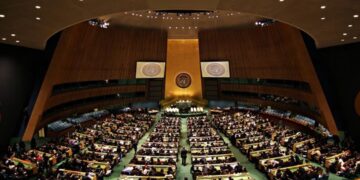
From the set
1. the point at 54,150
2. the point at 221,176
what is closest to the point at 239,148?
the point at 221,176

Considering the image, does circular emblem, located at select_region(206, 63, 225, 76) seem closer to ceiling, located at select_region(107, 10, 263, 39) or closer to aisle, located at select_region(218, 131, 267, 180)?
ceiling, located at select_region(107, 10, 263, 39)

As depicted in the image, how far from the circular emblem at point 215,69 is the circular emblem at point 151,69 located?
20.6 feet

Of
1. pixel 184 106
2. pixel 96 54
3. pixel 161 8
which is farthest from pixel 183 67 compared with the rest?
pixel 161 8

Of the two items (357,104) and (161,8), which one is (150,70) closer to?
(357,104)

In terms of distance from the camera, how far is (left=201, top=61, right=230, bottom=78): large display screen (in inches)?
1367

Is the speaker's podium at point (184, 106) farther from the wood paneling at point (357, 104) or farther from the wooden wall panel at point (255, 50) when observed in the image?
the wood paneling at point (357, 104)

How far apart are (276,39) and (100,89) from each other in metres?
18.6

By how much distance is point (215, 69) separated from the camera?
35.3 m

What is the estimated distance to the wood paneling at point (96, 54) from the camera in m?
19.9

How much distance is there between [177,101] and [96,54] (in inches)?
585

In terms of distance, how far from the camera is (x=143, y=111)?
33969mm

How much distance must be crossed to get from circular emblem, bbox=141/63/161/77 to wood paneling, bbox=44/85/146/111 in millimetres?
2290

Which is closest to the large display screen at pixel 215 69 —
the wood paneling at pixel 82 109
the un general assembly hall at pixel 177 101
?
the un general assembly hall at pixel 177 101

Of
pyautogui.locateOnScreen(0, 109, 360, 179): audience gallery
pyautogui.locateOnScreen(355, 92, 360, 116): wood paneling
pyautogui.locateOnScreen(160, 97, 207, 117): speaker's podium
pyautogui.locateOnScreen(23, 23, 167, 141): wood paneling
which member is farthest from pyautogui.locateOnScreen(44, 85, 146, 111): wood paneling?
pyautogui.locateOnScreen(355, 92, 360, 116): wood paneling
